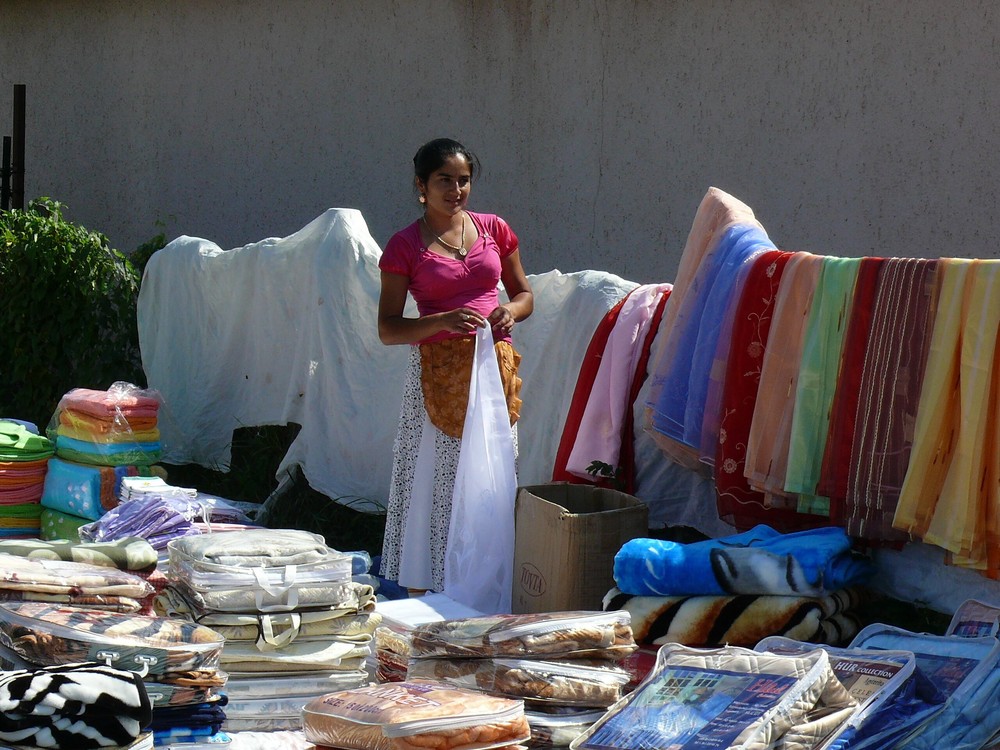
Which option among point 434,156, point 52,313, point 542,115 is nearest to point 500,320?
point 434,156

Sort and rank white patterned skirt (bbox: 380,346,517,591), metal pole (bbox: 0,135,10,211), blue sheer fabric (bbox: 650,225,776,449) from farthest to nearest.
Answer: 1. metal pole (bbox: 0,135,10,211)
2. white patterned skirt (bbox: 380,346,517,591)
3. blue sheer fabric (bbox: 650,225,776,449)

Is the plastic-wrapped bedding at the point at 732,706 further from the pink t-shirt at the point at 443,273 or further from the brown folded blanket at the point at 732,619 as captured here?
the pink t-shirt at the point at 443,273

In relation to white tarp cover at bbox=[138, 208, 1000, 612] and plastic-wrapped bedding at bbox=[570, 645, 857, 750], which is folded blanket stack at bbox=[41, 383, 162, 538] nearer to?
white tarp cover at bbox=[138, 208, 1000, 612]

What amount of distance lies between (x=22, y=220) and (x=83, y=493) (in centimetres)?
226

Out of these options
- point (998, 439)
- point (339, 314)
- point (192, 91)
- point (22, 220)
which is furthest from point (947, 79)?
point (192, 91)

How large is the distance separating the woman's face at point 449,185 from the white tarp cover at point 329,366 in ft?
2.98

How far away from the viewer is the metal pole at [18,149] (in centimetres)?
1014

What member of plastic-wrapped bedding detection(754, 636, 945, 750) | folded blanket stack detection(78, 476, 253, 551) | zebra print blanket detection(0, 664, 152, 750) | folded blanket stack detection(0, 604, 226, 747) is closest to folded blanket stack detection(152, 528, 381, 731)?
A: folded blanket stack detection(0, 604, 226, 747)

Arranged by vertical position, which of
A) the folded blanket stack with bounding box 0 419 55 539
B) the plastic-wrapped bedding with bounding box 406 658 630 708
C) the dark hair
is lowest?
the folded blanket stack with bounding box 0 419 55 539

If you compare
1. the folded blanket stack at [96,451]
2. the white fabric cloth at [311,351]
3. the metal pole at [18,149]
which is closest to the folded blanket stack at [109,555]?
the white fabric cloth at [311,351]

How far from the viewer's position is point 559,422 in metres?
5.53

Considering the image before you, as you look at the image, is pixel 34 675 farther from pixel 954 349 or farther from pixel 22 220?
pixel 22 220

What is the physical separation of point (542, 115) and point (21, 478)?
135 inches

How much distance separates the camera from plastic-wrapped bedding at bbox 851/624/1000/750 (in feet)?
10.8
